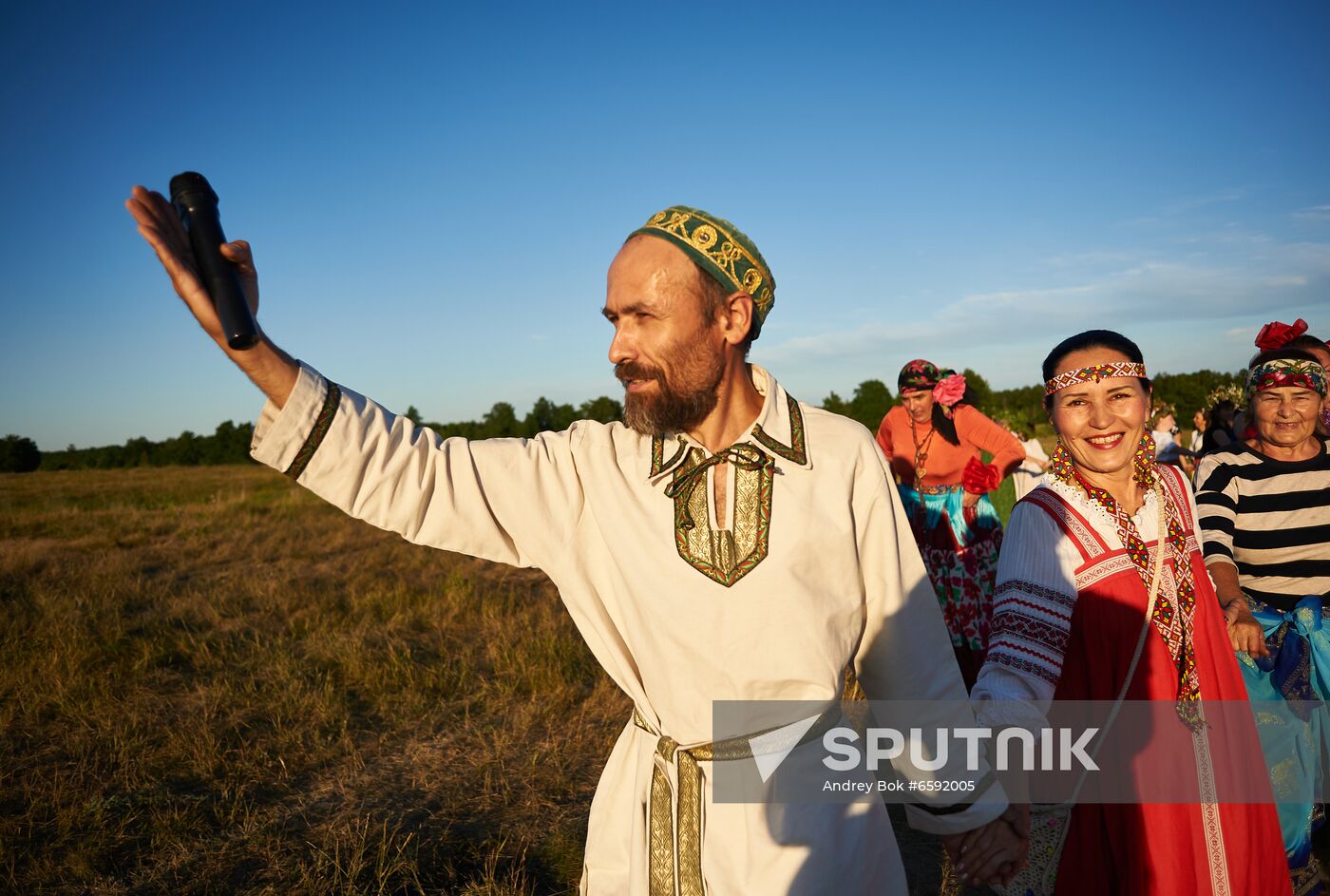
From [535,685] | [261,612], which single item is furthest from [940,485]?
[261,612]

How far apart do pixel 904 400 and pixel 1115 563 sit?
12.6ft

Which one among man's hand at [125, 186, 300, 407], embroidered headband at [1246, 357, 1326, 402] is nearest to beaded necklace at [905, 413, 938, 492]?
embroidered headband at [1246, 357, 1326, 402]

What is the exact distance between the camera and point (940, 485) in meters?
5.73

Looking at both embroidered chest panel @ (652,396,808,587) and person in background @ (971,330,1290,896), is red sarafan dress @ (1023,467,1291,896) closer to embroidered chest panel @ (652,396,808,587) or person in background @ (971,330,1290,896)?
person in background @ (971,330,1290,896)

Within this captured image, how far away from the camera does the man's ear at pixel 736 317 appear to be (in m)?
1.97

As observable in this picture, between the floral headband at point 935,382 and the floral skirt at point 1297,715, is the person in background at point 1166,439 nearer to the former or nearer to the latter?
the floral headband at point 935,382

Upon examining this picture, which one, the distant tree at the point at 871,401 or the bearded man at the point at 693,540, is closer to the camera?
the bearded man at the point at 693,540

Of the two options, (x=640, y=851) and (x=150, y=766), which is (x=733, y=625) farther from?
(x=150, y=766)

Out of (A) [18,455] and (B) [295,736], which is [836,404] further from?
(A) [18,455]

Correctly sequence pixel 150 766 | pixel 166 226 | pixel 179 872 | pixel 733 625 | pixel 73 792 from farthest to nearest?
pixel 150 766
pixel 73 792
pixel 179 872
pixel 733 625
pixel 166 226

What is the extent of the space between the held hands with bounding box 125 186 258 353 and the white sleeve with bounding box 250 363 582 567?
8.3 inches

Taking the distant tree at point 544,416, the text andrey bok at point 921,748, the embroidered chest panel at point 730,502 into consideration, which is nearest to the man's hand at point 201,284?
the embroidered chest panel at point 730,502

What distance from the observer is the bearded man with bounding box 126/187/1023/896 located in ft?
5.65

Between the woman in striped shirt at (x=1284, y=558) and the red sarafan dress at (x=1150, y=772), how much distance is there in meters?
0.81
